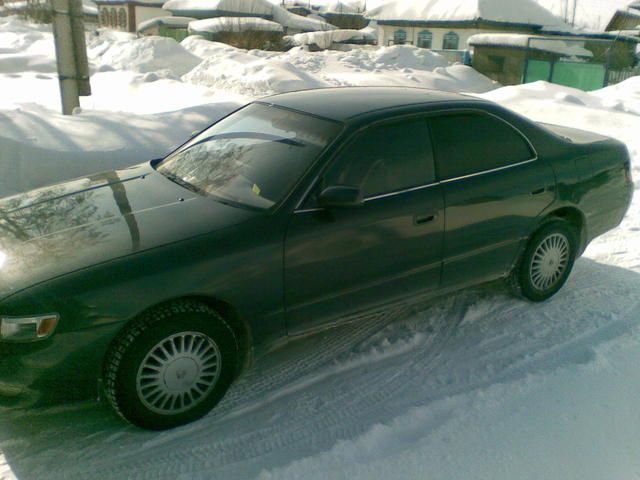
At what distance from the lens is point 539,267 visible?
174 inches

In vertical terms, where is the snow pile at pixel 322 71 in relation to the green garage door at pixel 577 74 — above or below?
below

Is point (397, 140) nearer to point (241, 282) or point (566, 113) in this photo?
point (241, 282)

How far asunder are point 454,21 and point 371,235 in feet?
105

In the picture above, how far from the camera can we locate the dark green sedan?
108 inches

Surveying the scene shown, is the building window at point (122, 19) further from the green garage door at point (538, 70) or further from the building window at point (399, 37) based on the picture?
the green garage door at point (538, 70)

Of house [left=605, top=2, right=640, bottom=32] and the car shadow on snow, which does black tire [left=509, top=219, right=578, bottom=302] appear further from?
house [left=605, top=2, right=640, bottom=32]

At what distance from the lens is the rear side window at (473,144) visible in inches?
151

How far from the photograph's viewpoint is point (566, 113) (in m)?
9.69

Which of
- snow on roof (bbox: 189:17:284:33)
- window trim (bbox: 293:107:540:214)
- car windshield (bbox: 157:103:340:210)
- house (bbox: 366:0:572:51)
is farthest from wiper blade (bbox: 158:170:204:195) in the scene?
house (bbox: 366:0:572:51)

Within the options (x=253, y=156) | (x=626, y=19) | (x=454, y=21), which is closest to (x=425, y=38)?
(x=454, y=21)

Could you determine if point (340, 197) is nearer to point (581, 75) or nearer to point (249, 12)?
point (581, 75)

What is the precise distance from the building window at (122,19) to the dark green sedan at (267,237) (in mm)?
53877

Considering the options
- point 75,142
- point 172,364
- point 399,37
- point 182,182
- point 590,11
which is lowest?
point 172,364

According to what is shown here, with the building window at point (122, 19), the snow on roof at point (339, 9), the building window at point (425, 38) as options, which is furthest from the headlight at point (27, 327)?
the building window at point (122, 19)
